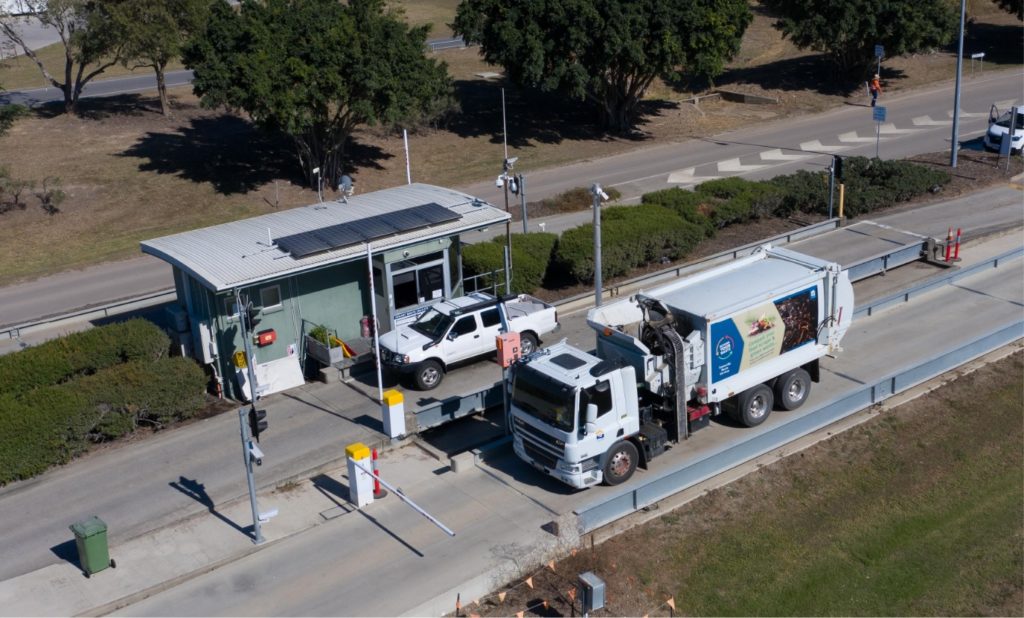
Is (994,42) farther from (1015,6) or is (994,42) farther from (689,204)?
(689,204)

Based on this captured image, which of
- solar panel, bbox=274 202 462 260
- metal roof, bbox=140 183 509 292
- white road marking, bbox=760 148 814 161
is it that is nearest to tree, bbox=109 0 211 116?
metal roof, bbox=140 183 509 292

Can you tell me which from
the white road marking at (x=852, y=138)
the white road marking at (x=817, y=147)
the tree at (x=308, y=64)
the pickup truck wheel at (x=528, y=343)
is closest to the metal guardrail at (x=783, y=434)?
the pickup truck wheel at (x=528, y=343)

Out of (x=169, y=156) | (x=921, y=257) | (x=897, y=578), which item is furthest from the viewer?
(x=169, y=156)

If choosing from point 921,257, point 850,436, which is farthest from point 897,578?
point 921,257

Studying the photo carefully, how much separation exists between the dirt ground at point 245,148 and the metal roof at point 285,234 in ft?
40.1

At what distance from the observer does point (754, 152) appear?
45.1m

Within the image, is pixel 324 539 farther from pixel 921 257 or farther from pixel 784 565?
pixel 921 257

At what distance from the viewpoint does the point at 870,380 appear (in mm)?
22562

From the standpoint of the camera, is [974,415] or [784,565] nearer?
[784,565]

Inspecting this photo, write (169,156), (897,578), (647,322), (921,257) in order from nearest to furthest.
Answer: (897,578) → (647,322) → (921,257) → (169,156)

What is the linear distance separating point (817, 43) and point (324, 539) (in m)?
44.3

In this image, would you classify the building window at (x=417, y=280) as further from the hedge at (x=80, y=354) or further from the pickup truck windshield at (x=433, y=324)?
the hedge at (x=80, y=354)

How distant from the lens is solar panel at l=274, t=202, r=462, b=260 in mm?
23844

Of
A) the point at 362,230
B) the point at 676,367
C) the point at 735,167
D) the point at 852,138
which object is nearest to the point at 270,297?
the point at 362,230
